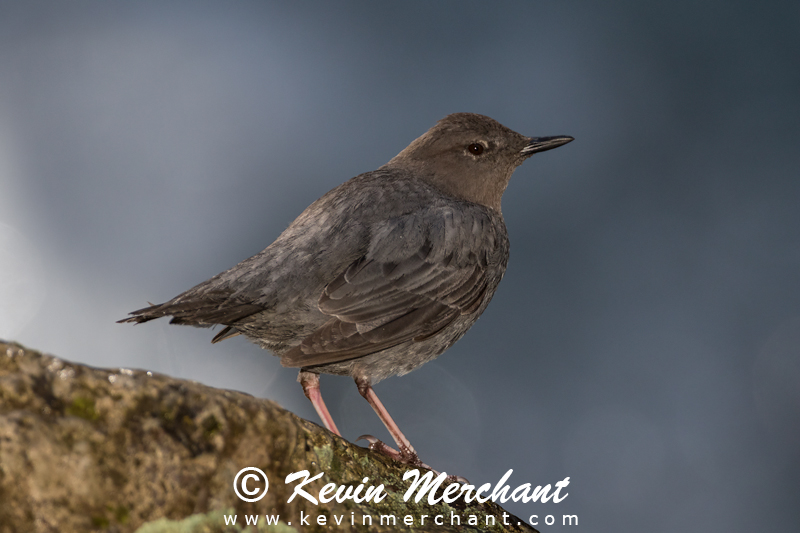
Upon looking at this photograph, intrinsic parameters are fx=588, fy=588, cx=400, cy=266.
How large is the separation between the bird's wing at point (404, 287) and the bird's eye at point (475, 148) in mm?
765

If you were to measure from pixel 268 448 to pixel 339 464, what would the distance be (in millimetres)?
614

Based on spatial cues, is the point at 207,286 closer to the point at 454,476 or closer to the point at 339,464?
the point at 339,464

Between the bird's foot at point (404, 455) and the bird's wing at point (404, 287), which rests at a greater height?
the bird's wing at point (404, 287)

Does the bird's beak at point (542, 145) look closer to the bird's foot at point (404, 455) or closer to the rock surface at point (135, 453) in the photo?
the bird's foot at point (404, 455)

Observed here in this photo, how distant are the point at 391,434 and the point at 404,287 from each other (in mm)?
1152

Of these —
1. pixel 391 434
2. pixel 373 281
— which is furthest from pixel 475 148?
pixel 391 434

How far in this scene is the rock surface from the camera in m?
2.12

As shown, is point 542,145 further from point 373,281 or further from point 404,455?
point 404,455

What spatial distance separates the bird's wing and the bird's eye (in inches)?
30.1

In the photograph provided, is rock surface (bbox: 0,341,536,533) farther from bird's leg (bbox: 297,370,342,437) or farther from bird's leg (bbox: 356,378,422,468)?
bird's leg (bbox: 297,370,342,437)

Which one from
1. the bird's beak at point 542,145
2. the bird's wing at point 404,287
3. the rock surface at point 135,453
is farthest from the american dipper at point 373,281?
the rock surface at point 135,453

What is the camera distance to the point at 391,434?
4586 mm

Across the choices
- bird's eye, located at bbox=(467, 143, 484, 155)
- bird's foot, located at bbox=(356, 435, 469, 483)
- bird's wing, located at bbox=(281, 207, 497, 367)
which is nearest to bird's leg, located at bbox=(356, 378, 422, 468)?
bird's foot, located at bbox=(356, 435, 469, 483)

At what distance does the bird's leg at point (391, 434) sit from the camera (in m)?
4.38
